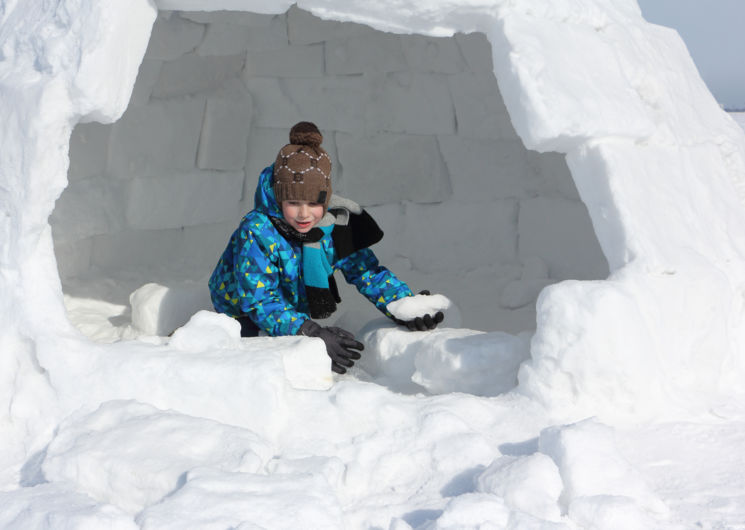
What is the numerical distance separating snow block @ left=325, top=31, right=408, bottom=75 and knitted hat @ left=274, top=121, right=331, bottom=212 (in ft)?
4.60

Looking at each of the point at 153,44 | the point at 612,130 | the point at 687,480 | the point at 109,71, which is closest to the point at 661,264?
the point at 612,130

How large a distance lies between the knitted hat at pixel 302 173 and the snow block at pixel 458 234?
146 cm

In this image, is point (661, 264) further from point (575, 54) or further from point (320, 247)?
point (320, 247)

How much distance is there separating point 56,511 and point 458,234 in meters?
2.73

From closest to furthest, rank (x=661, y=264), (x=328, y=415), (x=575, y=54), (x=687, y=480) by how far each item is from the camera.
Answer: (x=687, y=480) < (x=328, y=415) < (x=661, y=264) < (x=575, y=54)

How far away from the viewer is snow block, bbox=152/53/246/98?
3.81 meters

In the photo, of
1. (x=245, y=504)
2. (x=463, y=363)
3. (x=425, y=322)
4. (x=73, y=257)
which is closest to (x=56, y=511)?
(x=245, y=504)

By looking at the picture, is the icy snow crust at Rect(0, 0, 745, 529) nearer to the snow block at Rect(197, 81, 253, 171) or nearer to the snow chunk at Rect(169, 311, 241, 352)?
the snow chunk at Rect(169, 311, 241, 352)

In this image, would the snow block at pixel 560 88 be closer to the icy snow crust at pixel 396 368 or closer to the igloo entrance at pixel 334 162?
the icy snow crust at pixel 396 368

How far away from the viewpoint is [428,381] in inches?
94.3

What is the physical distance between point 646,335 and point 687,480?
0.43m

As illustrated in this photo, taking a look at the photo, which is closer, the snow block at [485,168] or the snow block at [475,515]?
the snow block at [475,515]

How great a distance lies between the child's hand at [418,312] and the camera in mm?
2670

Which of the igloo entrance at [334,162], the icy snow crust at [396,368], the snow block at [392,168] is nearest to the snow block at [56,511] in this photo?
the icy snow crust at [396,368]
